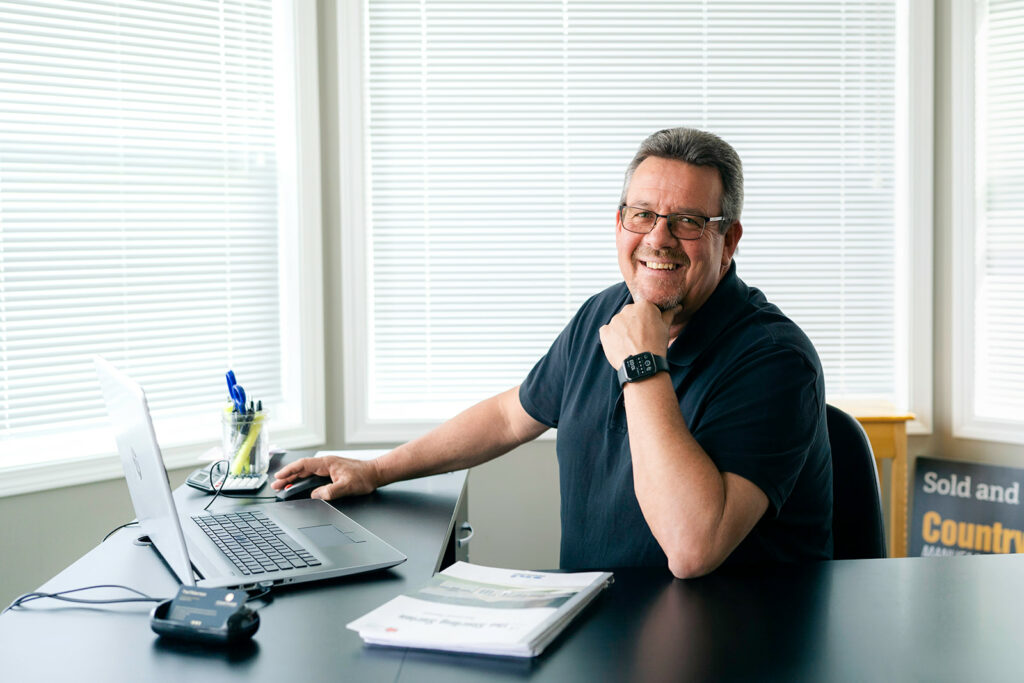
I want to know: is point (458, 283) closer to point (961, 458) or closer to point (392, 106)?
point (392, 106)

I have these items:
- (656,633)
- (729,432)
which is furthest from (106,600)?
(729,432)

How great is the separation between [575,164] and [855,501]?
6.06ft

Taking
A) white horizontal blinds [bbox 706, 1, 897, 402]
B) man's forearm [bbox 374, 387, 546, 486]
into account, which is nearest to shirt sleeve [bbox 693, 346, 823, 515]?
man's forearm [bbox 374, 387, 546, 486]

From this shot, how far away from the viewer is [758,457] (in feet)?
4.56

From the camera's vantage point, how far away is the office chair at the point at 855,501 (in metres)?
1.60

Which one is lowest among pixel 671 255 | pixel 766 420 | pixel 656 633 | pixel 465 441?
pixel 656 633

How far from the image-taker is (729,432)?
1.42 metres

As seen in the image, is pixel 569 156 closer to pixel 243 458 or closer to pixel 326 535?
pixel 243 458

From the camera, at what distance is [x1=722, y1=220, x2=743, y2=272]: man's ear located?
1671 mm

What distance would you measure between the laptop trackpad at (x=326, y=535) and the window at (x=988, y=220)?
2541 millimetres

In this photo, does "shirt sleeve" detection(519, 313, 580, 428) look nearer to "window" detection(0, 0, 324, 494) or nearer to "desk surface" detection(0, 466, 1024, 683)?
"desk surface" detection(0, 466, 1024, 683)

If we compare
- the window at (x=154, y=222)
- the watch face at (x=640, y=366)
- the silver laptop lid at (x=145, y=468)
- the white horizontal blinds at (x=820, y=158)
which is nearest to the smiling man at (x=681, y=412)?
the watch face at (x=640, y=366)

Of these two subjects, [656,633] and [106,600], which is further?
[106,600]

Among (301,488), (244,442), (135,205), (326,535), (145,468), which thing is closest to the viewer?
(145,468)
